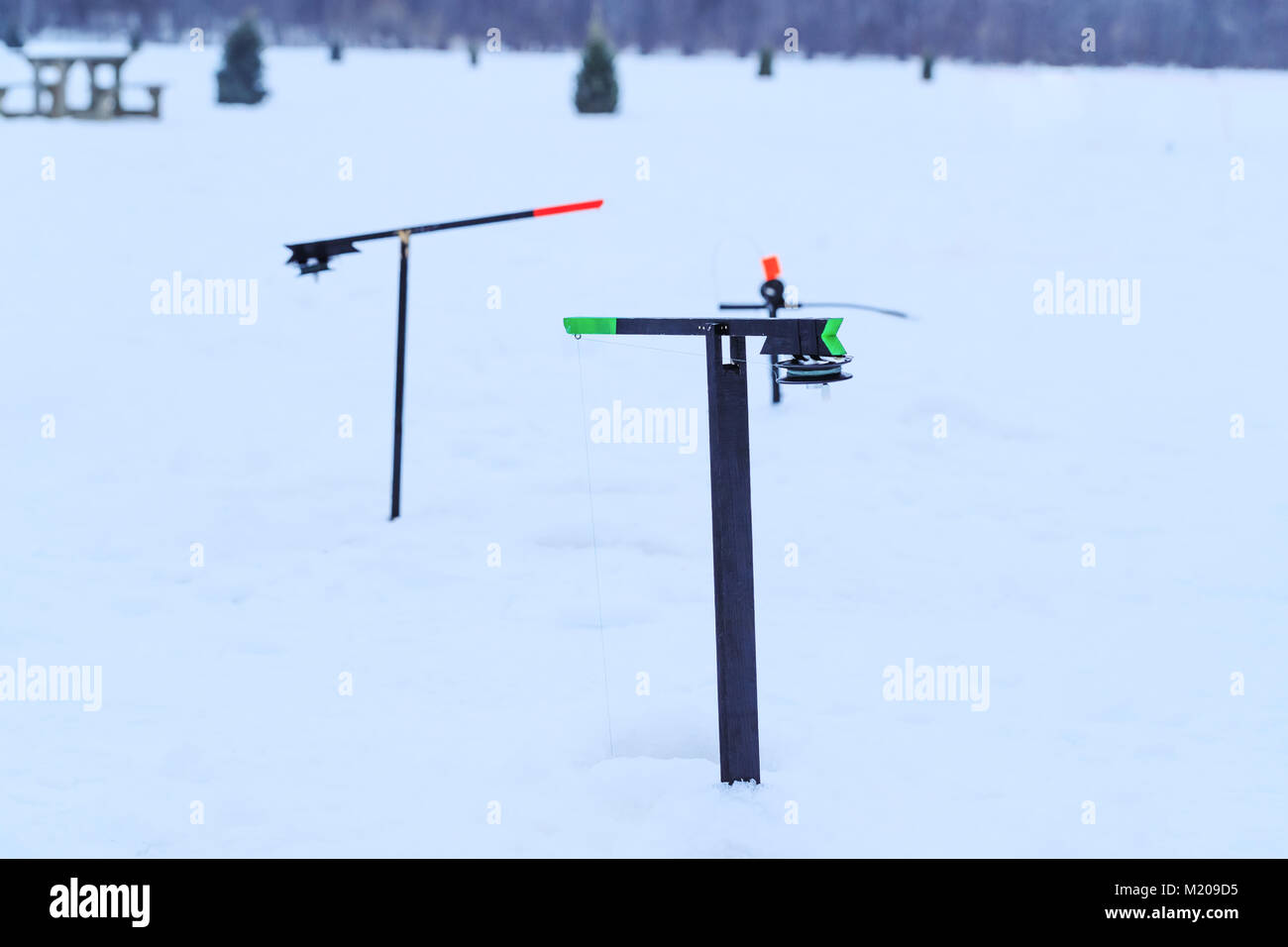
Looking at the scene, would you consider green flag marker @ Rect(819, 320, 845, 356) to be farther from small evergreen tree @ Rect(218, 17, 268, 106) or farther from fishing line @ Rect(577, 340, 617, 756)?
small evergreen tree @ Rect(218, 17, 268, 106)

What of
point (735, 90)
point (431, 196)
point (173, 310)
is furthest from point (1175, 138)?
point (173, 310)

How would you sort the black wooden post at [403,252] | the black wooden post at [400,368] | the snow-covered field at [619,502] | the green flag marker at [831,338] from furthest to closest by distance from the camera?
the black wooden post at [400,368], the black wooden post at [403,252], the snow-covered field at [619,502], the green flag marker at [831,338]

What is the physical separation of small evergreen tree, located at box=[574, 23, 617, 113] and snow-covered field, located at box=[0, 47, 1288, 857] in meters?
1.43

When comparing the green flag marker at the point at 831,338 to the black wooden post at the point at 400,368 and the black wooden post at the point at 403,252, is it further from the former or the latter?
the black wooden post at the point at 400,368

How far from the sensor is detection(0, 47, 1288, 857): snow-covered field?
543 cm

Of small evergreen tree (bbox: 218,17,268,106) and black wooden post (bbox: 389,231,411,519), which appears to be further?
small evergreen tree (bbox: 218,17,268,106)

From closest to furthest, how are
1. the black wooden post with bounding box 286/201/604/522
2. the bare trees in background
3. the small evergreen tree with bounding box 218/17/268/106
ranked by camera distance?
1. the black wooden post with bounding box 286/201/604/522
2. the small evergreen tree with bounding box 218/17/268/106
3. the bare trees in background

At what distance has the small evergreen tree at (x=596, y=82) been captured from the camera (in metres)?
17.2

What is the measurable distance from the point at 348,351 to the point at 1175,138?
12285 mm

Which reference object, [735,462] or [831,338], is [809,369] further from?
[735,462]

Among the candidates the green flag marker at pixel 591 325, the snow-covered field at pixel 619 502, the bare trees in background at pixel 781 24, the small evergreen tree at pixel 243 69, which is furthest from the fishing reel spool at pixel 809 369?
the bare trees in background at pixel 781 24

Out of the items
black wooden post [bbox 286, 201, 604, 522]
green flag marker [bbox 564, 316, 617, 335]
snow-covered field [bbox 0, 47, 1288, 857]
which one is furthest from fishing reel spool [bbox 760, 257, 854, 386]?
black wooden post [bbox 286, 201, 604, 522]

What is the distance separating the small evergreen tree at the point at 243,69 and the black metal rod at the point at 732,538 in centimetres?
1435

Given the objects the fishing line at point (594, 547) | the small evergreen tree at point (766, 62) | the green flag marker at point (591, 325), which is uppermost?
the small evergreen tree at point (766, 62)
